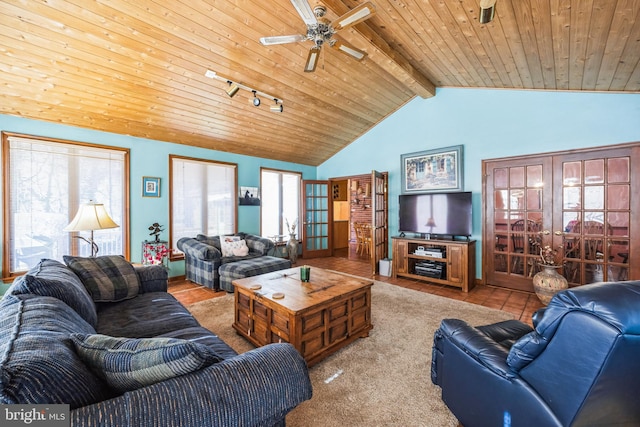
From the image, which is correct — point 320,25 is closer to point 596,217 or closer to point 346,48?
point 346,48

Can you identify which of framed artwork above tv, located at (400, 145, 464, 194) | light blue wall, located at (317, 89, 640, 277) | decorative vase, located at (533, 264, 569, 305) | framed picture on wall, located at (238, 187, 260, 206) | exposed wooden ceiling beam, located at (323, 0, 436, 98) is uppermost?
exposed wooden ceiling beam, located at (323, 0, 436, 98)

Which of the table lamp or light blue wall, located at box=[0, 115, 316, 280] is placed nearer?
the table lamp

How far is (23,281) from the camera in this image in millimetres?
1400

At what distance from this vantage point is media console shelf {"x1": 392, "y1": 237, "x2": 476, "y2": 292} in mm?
3906

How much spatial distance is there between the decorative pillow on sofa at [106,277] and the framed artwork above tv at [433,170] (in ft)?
14.4

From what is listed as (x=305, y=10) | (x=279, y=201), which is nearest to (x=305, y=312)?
(x=305, y=10)

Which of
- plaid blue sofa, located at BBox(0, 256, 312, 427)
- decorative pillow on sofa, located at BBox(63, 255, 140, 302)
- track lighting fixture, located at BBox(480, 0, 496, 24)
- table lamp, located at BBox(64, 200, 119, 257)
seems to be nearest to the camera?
plaid blue sofa, located at BBox(0, 256, 312, 427)

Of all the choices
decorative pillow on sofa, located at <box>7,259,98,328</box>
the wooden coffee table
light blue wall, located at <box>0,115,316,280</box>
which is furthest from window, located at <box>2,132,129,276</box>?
the wooden coffee table

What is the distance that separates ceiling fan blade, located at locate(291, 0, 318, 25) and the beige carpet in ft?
8.83

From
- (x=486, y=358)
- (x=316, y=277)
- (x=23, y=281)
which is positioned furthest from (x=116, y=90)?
(x=486, y=358)

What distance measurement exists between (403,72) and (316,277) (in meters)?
2.96

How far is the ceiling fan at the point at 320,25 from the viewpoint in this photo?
1939 mm

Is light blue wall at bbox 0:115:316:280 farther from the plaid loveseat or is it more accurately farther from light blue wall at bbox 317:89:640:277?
light blue wall at bbox 317:89:640:277

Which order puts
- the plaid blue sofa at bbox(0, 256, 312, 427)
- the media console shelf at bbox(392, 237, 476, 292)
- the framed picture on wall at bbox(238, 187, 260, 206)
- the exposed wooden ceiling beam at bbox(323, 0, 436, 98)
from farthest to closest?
the framed picture on wall at bbox(238, 187, 260, 206)
the media console shelf at bbox(392, 237, 476, 292)
the exposed wooden ceiling beam at bbox(323, 0, 436, 98)
the plaid blue sofa at bbox(0, 256, 312, 427)
